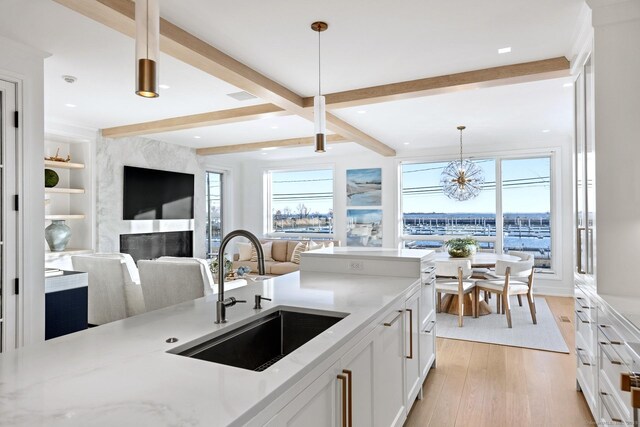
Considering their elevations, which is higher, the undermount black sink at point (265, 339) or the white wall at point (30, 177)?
the white wall at point (30, 177)

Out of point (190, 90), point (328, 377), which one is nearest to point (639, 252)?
point (328, 377)

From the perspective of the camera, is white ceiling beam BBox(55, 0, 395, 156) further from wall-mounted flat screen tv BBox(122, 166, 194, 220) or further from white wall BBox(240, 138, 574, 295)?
white wall BBox(240, 138, 574, 295)

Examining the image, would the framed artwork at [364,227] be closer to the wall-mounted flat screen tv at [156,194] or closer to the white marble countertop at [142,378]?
the wall-mounted flat screen tv at [156,194]

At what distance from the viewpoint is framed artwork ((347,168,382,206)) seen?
307 inches

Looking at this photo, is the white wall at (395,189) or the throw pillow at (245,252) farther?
the throw pillow at (245,252)

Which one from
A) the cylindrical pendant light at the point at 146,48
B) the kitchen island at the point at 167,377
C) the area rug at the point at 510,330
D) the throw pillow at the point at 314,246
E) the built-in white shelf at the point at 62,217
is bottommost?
the area rug at the point at 510,330

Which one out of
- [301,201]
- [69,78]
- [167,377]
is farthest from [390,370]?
[301,201]

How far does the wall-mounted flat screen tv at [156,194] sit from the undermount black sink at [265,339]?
5.01 metres

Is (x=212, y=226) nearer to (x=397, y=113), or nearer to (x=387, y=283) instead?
(x=397, y=113)

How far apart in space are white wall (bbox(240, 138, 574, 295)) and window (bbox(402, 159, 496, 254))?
0.20 meters

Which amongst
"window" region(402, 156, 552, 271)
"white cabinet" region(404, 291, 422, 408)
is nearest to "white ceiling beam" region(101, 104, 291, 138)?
"white cabinet" region(404, 291, 422, 408)

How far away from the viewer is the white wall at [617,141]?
2.17m

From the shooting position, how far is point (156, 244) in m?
6.53

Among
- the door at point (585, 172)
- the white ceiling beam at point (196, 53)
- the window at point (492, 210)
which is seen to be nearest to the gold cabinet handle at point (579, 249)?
the door at point (585, 172)
